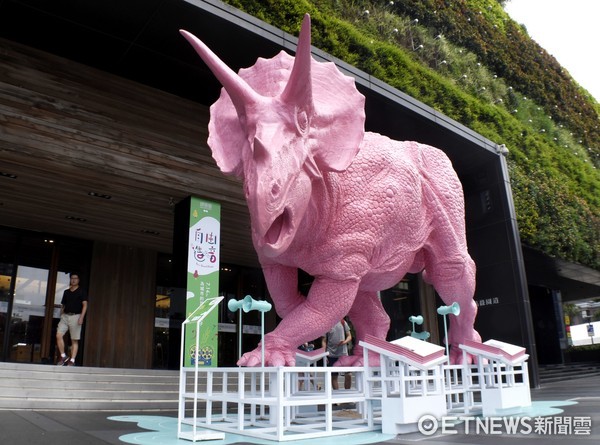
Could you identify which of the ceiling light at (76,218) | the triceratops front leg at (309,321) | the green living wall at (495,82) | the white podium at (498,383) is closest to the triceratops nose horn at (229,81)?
the triceratops front leg at (309,321)

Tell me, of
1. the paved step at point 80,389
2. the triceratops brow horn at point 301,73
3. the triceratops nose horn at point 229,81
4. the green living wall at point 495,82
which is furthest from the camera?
the green living wall at point 495,82

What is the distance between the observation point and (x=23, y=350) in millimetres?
9586

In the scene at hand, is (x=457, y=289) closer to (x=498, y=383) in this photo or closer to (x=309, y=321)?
(x=498, y=383)

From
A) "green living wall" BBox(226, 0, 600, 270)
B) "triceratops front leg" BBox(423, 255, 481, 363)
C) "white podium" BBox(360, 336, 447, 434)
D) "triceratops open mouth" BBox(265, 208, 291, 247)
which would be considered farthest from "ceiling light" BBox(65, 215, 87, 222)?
"triceratops open mouth" BBox(265, 208, 291, 247)

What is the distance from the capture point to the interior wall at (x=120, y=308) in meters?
10.3

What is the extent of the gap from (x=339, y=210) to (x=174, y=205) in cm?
514

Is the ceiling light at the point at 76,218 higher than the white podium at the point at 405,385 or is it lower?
higher

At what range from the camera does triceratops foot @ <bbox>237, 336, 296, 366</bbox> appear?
10.9ft

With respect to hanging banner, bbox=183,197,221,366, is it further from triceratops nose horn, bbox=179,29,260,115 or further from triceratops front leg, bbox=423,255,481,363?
triceratops nose horn, bbox=179,29,260,115

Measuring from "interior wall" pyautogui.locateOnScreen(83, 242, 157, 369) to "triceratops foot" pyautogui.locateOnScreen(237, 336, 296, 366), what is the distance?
7.86 metres

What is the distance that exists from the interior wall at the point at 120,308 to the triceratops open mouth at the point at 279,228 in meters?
8.50

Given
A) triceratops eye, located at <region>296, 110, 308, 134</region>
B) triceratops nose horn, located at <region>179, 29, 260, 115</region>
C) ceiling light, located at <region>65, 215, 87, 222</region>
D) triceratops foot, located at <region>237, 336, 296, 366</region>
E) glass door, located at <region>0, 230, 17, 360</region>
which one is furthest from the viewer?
glass door, located at <region>0, 230, 17, 360</region>

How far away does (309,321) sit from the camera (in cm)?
352

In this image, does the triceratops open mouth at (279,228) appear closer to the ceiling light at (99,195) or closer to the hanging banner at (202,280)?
the hanging banner at (202,280)
